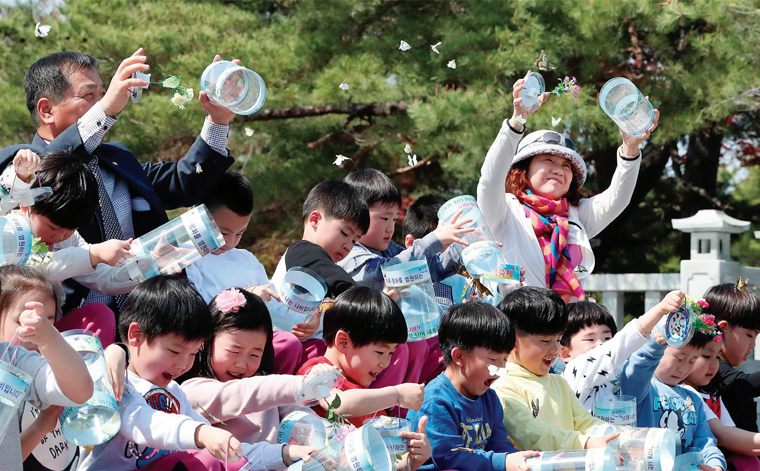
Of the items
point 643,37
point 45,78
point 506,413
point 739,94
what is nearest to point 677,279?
point 739,94

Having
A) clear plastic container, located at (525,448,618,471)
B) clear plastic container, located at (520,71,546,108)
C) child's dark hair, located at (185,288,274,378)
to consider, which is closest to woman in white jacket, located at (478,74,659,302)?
clear plastic container, located at (520,71,546,108)

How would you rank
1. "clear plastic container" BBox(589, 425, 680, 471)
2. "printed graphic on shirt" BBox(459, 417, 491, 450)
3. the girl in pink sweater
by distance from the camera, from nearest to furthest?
the girl in pink sweater, "clear plastic container" BBox(589, 425, 680, 471), "printed graphic on shirt" BBox(459, 417, 491, 450)

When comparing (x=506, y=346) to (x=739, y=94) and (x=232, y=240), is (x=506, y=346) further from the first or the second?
(x=739, y=94)

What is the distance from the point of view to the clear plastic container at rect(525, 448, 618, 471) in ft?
9.77

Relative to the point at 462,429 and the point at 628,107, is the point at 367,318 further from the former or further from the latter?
the point at 628,107

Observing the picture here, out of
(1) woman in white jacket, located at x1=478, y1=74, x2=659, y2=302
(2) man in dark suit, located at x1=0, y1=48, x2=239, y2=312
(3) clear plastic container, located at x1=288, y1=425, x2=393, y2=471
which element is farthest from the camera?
(1) woman in white jacket, located at x1=478, y1=74, x2=659, y2=302

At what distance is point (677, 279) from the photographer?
22.4ft

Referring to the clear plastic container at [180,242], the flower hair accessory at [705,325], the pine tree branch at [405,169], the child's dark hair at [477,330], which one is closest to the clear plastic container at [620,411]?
the flower hair accessory at [705,325]

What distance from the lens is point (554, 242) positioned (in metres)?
4.31

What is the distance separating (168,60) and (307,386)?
5.64 m

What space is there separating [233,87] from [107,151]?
0.53 metres

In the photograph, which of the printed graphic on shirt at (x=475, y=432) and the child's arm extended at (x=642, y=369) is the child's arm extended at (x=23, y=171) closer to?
the printed graphic on shirt at (x=475, y=432)

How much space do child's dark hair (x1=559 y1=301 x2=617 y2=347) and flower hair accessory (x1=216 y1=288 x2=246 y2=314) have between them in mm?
1596

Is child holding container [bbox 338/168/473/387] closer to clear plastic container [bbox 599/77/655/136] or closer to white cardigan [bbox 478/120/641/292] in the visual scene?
white cardigan [bbox 478/120/641/292]
